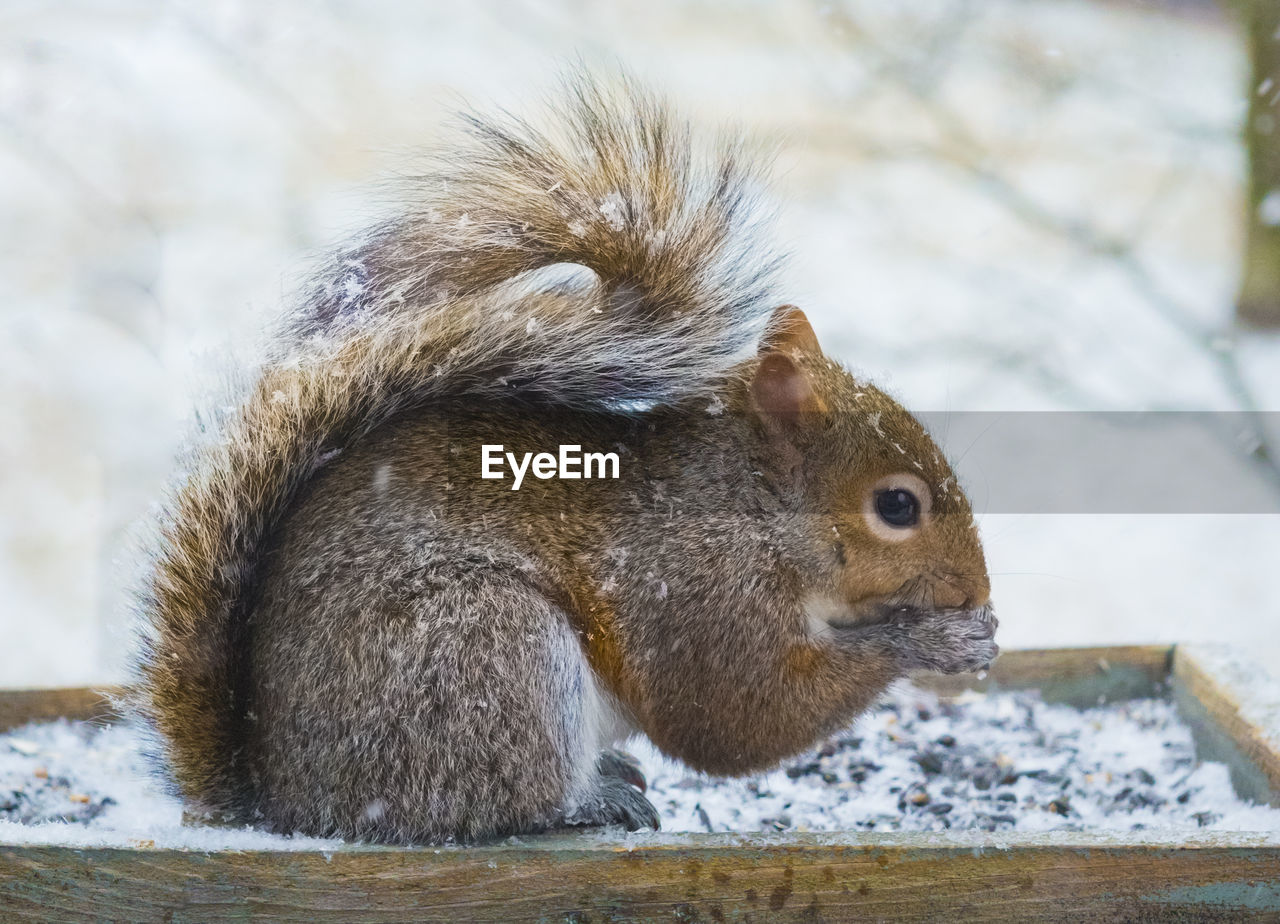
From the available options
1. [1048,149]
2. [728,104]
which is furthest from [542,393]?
[1048,149]

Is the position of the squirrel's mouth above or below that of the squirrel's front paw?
above

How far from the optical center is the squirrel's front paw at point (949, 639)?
1.24m

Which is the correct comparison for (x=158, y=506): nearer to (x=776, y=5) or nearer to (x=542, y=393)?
(x=542, y=393)

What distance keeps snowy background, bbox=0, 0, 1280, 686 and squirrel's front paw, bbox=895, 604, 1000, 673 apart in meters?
0.59

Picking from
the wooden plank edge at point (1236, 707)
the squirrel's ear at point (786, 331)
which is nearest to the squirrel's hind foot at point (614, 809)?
the squirrel's ear at point (786, 331)

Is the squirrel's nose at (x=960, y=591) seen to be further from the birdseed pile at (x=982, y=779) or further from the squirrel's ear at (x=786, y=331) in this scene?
the squirrel's ear at (x=786, y=331)

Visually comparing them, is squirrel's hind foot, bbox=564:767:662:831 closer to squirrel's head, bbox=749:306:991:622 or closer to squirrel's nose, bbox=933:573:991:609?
squirrel's head, bbox=749:306:991:622

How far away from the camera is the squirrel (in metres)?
1.09

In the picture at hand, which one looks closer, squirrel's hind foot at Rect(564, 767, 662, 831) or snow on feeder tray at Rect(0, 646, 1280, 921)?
snow on feeder tray at Rect(0, 646, 1280, 921)

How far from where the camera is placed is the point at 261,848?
104cm

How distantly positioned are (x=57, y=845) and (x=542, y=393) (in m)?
0.66

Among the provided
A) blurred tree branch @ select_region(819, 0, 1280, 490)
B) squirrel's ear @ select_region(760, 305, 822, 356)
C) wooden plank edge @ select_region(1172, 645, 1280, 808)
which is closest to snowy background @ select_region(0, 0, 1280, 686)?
blurred tree branch @ select_region(819, 0, 1280, 490)

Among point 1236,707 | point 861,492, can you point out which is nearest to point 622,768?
point 861,492

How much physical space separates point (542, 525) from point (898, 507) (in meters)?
0.41
